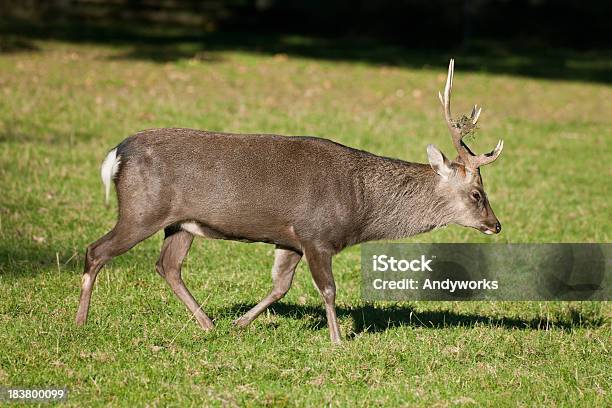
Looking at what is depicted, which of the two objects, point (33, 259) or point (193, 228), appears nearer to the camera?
point (193, 228)

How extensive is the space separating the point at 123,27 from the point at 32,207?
16212 mm

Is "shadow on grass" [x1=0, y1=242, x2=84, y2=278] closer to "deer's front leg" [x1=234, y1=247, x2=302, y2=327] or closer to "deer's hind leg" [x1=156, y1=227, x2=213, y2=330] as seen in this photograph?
"deer's hind leg" [x1=156, y1=227, x2=213, y2=330]

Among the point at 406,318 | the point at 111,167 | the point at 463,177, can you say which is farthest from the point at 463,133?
the point at 111,167

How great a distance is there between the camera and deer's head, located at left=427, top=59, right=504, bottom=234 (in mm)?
7293

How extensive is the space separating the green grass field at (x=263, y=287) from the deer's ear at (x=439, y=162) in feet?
3.55

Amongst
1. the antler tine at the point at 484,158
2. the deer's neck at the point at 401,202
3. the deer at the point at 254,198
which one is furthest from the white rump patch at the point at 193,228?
the antler tine at the point at 484,158

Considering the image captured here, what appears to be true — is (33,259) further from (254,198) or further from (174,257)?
(254,198)

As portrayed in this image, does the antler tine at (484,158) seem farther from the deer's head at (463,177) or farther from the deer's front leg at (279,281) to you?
the deer's front leg at (279,281)

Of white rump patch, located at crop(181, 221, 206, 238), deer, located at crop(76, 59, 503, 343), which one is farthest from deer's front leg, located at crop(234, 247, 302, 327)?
white rump patch, located at crop(181, 221, 206, 238)

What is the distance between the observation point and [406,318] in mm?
7531

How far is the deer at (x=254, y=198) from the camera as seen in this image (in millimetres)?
6539

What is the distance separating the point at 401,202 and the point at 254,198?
1.17 meters

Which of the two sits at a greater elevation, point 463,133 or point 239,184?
point 463,133

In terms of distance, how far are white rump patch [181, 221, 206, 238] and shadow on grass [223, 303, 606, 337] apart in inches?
32.9
